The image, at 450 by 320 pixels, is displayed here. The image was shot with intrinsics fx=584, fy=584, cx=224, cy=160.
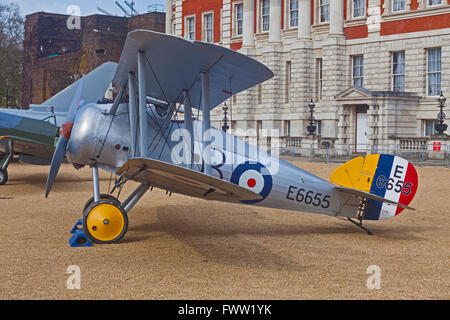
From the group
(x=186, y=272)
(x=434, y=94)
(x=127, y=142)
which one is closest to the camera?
(x=186, y=272)

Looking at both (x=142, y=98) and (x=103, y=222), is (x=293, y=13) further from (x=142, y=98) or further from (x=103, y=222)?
(x=103, y=222)

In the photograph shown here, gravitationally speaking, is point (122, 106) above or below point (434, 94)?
below

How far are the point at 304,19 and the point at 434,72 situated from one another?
10666 mm

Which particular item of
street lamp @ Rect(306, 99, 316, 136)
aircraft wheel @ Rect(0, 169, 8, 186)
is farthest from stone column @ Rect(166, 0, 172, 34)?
aircraft wheel @ Rect(0, 169, 8, 186)

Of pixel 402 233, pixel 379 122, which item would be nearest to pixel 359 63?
pixel 379 122

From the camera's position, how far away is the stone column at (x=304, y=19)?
41500 millimetres

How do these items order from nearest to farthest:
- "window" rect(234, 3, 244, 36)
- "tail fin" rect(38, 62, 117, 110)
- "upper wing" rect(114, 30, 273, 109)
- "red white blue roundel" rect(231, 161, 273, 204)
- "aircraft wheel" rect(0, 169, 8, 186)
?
1. "upper wing" rect(114, 30, 273, 109)
2. "red white blue roundel" rect(231, 161, 273, 204)
3. "tail fin" rect(38, 62, 117, 110)
4. "aircraft wheel" rect(0, 169, 8, 186)
5. "window" rect(234, 3, 244, 36)

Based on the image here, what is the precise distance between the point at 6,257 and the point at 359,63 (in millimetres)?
33902

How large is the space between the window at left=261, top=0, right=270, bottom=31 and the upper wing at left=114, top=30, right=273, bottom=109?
36480mm

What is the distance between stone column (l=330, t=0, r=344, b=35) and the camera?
39125mm

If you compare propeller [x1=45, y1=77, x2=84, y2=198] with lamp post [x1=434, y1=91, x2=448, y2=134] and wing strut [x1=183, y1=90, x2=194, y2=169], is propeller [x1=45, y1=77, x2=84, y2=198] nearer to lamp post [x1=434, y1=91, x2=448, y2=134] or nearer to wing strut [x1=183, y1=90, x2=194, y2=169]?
wing strut [x1=183, y1=90, x2=194, y2=169]

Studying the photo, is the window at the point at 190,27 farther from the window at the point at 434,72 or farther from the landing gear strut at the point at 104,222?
the landing gear strut at the point at 104,222

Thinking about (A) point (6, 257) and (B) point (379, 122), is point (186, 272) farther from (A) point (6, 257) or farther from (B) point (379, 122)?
(B) point (379, 122)

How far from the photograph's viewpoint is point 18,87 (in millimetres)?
77875
